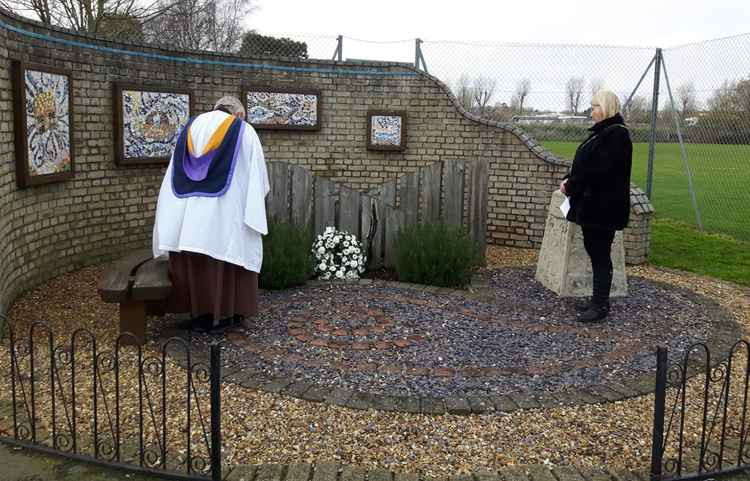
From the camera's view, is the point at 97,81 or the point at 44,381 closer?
the point at 44,381

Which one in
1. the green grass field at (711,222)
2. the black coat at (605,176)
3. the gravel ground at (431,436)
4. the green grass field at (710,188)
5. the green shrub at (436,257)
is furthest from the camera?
the green grass field at (710,188)

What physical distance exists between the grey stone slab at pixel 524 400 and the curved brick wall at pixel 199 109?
4.14m

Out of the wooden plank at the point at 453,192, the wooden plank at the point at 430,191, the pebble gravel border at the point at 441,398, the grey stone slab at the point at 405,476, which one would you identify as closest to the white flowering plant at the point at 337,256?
the wooden plank at the point at 430,191

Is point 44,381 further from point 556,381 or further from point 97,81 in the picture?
point 97,81

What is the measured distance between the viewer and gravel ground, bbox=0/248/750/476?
3416 mm

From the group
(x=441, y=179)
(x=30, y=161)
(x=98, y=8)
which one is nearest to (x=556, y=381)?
(x=441, y=179)

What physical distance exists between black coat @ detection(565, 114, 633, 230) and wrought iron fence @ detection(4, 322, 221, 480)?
10.7ft

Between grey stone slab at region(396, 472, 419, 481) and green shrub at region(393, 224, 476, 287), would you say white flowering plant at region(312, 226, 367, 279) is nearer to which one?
green shrub at region(393, 224, 476, 287)

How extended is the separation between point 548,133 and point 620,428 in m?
9.60

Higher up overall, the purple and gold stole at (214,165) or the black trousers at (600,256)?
the purple and gold stole at (214,165)

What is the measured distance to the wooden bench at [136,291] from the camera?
4.82m

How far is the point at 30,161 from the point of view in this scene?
6316mm

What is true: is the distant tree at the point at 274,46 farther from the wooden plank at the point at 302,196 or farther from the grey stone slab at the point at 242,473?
the grey stone slab at the point at 242,473

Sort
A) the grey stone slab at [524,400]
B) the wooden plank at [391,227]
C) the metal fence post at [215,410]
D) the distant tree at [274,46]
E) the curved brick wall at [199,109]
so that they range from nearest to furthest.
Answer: the metal fence post at [215,410]
the grey stone slab at [524,400]
the curved brick wall at [199,109]
the wooden plank at [391,227]
the distant tree at [274,46]
